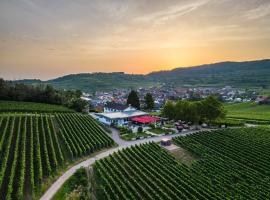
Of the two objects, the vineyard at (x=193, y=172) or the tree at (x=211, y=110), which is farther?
the tree at (x=211, y=110)

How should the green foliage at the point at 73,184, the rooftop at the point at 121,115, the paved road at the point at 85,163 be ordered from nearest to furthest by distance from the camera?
the green foliage at the point at 73,184, the paved road at the point at 85,163, the rooftop at the point at 121,115

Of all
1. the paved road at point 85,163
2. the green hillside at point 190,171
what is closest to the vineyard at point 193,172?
the green hillside at point 190,171

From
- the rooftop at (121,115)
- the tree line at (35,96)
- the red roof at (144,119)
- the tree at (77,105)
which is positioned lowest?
the red roof at (144,119)

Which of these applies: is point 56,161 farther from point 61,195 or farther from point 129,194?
point 129,194

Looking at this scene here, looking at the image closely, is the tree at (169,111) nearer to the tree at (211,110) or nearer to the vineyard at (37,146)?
the tree at (211,110)

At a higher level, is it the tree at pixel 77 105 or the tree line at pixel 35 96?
the tree line at pixel 35 96

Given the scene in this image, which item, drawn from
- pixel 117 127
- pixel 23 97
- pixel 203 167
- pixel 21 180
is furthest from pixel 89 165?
pixel 23 97
